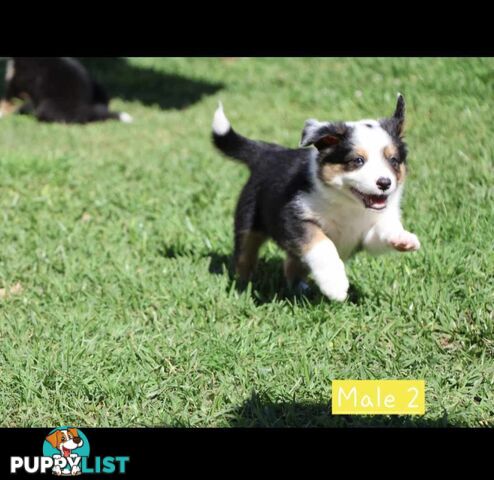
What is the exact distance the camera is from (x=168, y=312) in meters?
3.77

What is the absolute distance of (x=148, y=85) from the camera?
9719 mm

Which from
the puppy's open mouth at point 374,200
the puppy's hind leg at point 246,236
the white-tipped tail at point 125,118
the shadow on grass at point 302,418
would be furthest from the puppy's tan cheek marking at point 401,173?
the white-tipped tail at point 125,118

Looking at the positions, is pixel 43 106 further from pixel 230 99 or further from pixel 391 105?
pixel 391 105

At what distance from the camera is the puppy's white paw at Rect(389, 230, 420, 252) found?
3336mm

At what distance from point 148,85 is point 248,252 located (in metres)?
6.11

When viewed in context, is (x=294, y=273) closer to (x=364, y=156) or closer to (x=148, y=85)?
(x=364, y=156)

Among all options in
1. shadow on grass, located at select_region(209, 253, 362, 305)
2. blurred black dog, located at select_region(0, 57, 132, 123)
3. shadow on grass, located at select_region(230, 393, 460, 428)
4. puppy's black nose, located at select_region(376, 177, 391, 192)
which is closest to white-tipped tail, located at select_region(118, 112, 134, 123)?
blurred black dog, located at select_region(0, 57, 132, 123)

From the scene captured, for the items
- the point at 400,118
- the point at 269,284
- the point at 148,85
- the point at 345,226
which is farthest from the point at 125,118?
the point at 400,118
